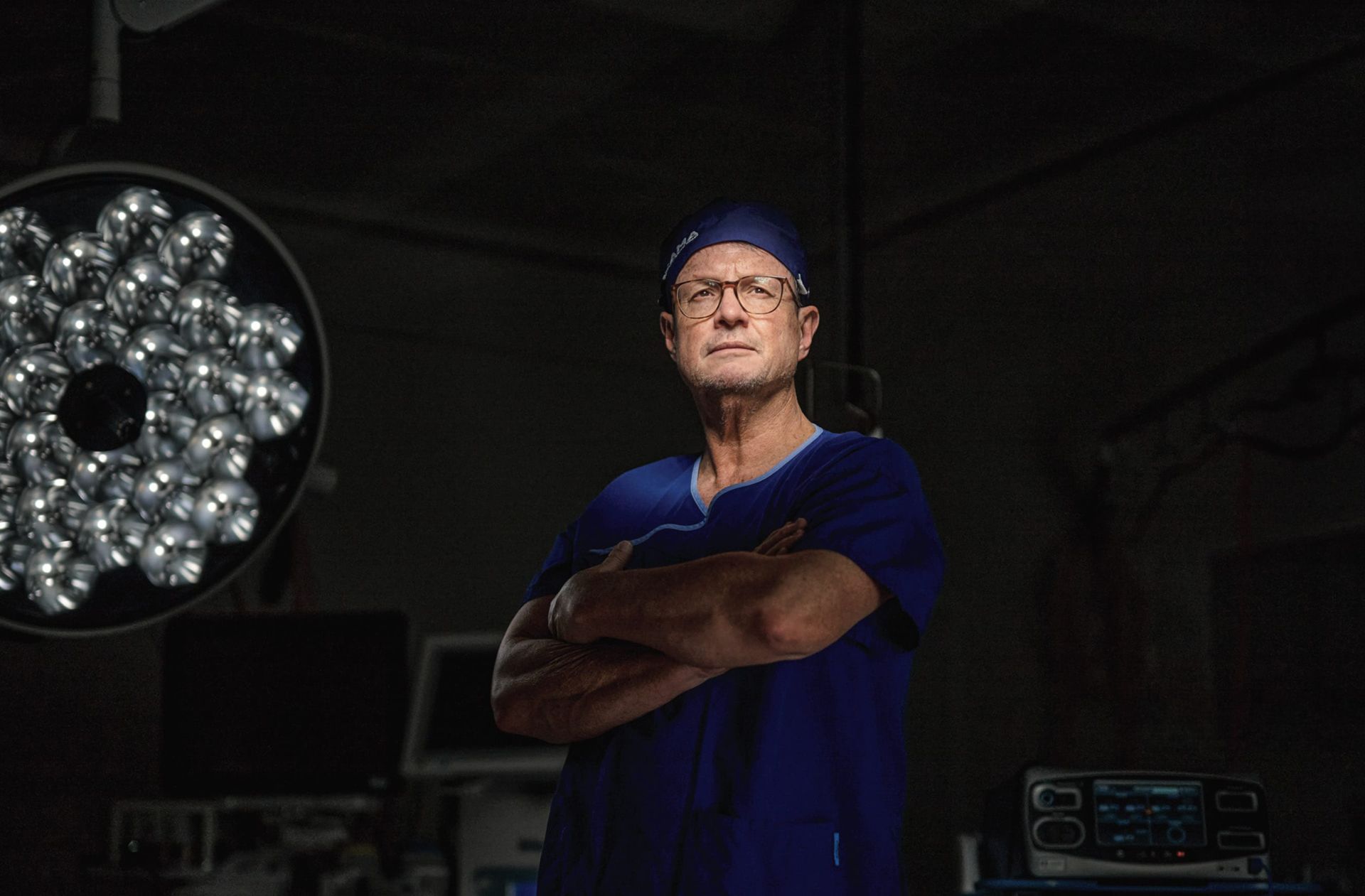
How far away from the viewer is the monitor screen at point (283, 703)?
3371mm

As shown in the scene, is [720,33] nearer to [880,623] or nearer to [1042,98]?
[1042,98]

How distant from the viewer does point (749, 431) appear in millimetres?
1419

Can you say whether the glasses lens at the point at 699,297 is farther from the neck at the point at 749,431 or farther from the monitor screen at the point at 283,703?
the monitor screen at the point at 283,703

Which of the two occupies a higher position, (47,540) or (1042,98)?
(1042,98)

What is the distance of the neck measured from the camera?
141 centimetres

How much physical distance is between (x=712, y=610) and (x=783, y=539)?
0.38 feet

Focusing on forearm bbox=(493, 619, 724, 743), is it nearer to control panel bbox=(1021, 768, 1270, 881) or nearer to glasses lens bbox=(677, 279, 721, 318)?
glasses lens bbox=(677, 279, 721, 318)

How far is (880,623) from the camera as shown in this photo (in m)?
1.33

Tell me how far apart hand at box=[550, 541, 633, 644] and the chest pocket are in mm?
217

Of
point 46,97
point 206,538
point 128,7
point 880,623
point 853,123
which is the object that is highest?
point 46,97

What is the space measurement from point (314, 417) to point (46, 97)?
9.73ft

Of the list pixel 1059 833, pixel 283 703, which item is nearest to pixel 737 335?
pixel 1059 833

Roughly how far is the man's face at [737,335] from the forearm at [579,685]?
270 mm

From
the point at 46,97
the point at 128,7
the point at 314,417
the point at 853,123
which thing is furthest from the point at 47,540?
the point at 46,97
